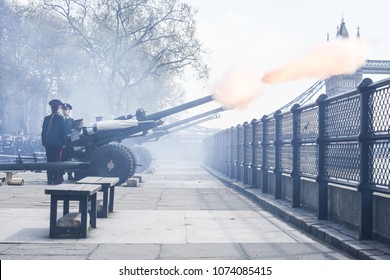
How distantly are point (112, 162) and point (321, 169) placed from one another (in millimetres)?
7442

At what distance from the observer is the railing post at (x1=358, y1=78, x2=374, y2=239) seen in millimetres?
6211

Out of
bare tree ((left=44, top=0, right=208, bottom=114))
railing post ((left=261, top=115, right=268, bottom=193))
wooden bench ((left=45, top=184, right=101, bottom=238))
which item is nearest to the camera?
wooden bench ((left=45, top=184, right=101, bottom=238))

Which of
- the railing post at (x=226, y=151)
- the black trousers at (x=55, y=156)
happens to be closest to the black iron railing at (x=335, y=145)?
the black trousers at (x=55, y=156)

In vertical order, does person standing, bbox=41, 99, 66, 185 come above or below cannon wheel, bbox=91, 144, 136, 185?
above

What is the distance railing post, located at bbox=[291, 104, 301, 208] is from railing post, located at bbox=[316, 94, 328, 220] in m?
1.45

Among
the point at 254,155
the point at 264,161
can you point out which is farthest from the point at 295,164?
the point at 254,155

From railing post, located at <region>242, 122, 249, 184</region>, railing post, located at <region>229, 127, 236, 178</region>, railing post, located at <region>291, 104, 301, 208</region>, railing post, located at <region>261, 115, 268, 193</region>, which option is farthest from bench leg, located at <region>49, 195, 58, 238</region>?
railing post, located at <region>229, 127, 236, 178</region>

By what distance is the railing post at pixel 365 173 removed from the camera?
6.21 m

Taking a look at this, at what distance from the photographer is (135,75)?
1802 inches

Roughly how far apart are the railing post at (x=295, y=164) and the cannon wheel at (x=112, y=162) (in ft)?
18.4

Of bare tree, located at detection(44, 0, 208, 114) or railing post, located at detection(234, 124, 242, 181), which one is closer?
railing post, located at detection(234, 124, 242, 181)

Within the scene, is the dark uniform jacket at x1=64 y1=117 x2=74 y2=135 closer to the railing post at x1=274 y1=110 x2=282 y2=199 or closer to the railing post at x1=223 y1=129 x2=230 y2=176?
the railing post at x1=274 y1=110 x2=282 y2=199
